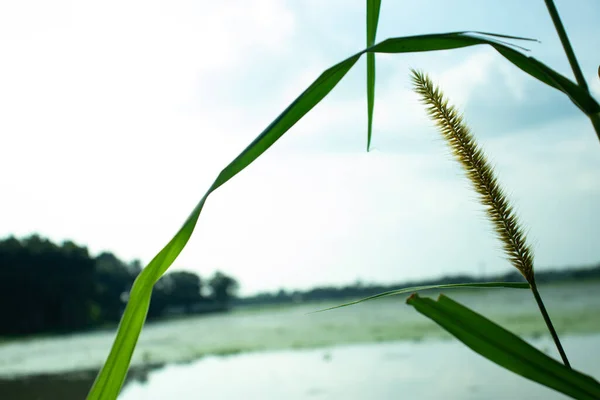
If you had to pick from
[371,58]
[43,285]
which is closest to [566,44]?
[371,58]

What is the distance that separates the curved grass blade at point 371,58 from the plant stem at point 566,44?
10 cm

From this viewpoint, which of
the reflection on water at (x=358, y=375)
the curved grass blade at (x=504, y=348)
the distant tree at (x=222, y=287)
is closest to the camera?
the curved grass blade at (x=504, y=348)

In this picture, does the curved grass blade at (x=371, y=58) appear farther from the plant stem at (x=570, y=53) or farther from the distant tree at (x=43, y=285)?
the distant tree at (x=43, y=285)

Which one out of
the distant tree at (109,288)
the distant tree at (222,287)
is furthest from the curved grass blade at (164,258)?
the distant tree at (222,287)

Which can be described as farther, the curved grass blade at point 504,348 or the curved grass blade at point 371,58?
the curved grass blade at point 371,58

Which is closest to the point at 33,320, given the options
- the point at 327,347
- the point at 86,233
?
the point at 86,233

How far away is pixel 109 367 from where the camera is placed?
21 centimetres

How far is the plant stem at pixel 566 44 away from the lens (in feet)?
0.77

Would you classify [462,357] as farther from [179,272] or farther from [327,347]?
[179,272]

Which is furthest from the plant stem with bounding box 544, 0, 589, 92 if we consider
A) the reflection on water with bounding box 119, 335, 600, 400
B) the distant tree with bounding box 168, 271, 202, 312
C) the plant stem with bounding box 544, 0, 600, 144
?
the distant tree with bounding box 168, 271, 202, 312

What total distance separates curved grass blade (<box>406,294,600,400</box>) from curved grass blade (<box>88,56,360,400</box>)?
9 centimetres

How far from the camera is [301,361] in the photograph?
4.76 metres

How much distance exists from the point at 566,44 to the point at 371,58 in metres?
0.12

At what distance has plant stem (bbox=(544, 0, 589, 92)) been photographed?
0.77 feet
